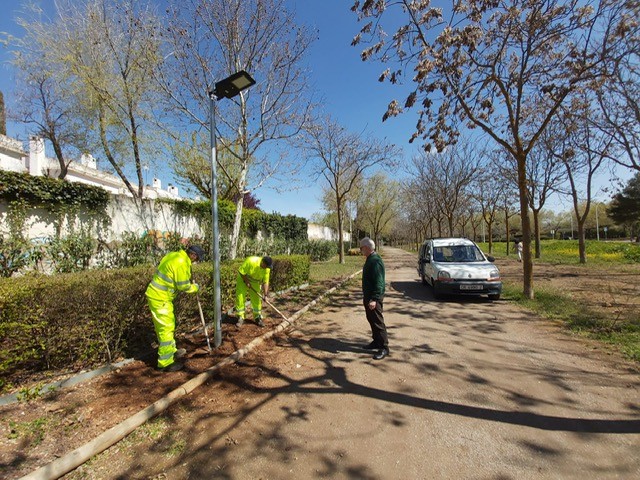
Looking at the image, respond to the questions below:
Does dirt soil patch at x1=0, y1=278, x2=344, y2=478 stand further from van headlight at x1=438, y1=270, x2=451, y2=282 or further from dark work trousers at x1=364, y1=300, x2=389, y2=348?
van headlight at x1=438, y1=270, x2=451, y2=282

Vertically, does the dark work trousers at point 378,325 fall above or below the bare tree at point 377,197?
below

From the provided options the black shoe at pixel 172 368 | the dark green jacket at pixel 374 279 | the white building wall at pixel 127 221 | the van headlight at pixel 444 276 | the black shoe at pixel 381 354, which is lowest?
the black shoe at pixel 381 354

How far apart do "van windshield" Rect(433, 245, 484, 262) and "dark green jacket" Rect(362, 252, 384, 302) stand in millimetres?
5723

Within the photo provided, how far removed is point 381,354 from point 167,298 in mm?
3236

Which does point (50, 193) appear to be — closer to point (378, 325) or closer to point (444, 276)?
point (378, 325)

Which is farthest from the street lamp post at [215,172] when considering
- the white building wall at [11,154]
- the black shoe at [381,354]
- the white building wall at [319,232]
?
the white building wall at [319,232]

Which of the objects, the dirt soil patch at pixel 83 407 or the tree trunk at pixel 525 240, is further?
the tree trunk at pixel 525 240

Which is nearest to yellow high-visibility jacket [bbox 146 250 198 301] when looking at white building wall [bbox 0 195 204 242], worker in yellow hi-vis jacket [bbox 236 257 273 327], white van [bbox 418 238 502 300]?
worker in yellow hi-vis jacket [bbox 236 257 273 327]

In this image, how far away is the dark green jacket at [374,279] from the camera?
4574 millimetres

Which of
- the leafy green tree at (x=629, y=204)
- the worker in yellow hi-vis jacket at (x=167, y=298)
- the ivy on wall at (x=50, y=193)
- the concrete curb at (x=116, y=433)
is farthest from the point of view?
the leafy green tree at (x=629, y=204)

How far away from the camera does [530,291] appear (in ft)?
27.1

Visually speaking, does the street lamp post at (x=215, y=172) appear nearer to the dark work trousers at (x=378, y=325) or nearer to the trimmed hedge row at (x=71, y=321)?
the trimmed hedge row at (x=71, y=321)

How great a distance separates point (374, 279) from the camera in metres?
4.60

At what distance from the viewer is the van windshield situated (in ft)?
31.0
